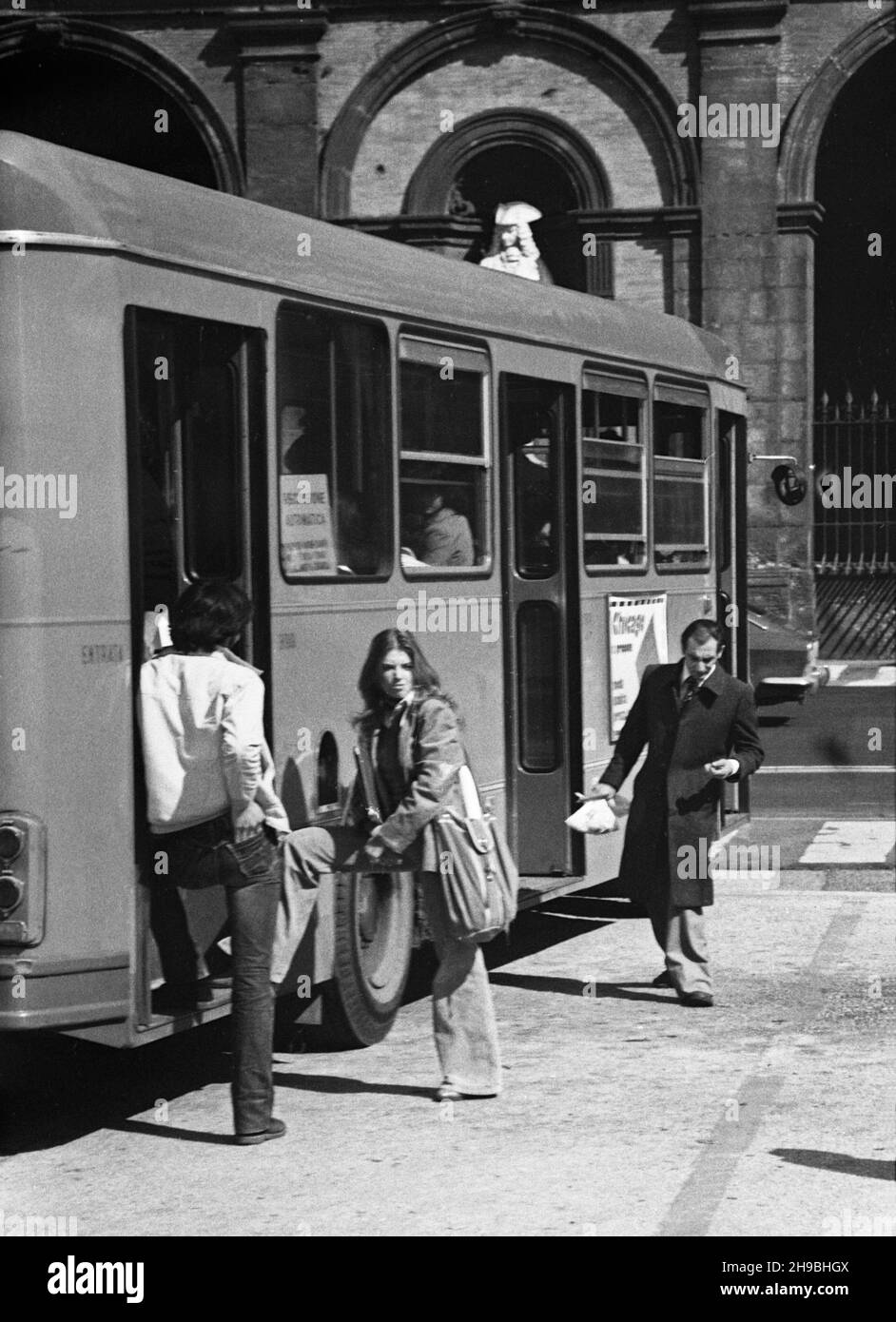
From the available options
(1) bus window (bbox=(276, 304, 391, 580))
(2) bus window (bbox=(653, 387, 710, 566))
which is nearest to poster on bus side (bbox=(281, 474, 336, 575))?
(1) bus window (bbox=(276, 304, 391, 580))

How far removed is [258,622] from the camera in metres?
8.09

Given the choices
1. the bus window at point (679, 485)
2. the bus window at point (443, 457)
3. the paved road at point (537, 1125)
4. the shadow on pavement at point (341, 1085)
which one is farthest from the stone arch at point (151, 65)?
the shadow on pavement at point (341, 1085)

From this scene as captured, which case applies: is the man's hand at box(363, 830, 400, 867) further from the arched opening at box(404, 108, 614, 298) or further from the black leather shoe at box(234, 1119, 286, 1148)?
the arched opening at box(404, 108, 614, 298)

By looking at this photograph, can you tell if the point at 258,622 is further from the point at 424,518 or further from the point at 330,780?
the point at 424,518

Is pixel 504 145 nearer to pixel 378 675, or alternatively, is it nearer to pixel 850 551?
pixel 850 551

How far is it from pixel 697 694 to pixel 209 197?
3.05m

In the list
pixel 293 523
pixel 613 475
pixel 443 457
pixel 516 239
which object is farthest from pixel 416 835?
pixel 516 239

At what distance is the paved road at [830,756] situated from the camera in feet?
53.4

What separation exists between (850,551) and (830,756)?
1035cm

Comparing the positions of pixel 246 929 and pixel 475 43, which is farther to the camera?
pixel 475 43

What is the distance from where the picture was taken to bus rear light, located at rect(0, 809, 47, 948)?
7.03 metres

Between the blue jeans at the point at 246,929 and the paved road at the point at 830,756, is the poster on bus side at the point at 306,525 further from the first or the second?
the paved road at the point at 830,756

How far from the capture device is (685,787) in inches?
380

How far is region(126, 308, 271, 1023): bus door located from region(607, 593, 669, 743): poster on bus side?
351 cm
